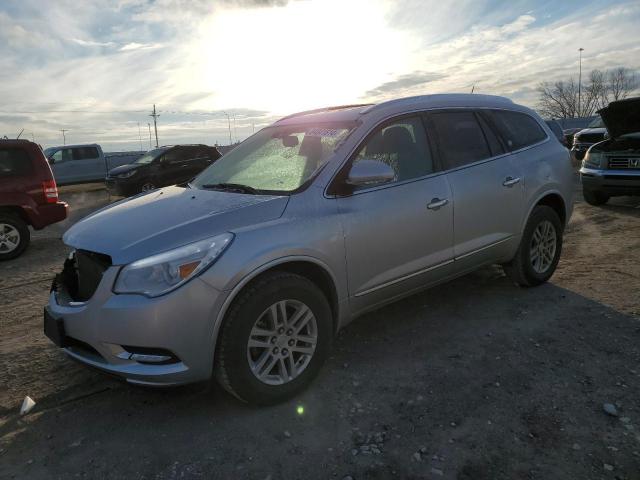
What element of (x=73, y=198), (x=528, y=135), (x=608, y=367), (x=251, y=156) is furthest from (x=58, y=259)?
(x=73, y=198)

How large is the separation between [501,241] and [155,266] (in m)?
2.90

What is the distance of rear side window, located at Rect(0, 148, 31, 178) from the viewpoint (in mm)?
7543

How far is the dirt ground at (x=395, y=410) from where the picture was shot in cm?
246

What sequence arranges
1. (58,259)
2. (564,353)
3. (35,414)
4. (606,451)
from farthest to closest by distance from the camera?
(58,259) < (564,353) < (35,414) < (606,451)

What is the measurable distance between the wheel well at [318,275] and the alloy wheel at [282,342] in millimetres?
198

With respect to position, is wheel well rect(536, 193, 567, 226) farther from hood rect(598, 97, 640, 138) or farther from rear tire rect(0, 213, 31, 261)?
rear tire rect(0, 213, 31, 261)

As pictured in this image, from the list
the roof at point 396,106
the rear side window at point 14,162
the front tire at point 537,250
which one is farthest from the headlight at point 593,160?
the rear side window at point 14,162

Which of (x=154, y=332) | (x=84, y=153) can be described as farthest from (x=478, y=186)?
→ (x=84, y=153)

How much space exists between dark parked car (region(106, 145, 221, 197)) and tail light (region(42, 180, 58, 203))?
21.5ft

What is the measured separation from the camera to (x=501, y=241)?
167 inches

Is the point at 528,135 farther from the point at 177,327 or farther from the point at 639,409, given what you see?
the point at 177,327

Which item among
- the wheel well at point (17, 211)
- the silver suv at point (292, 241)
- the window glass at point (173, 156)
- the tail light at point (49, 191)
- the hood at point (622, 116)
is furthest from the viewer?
the window glass at point (173, 156)

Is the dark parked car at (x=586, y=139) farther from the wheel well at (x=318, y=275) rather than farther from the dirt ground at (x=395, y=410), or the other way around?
the wheel well at (x=318, y=275)

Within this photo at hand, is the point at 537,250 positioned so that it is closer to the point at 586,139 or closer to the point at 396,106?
the point at 396,106
